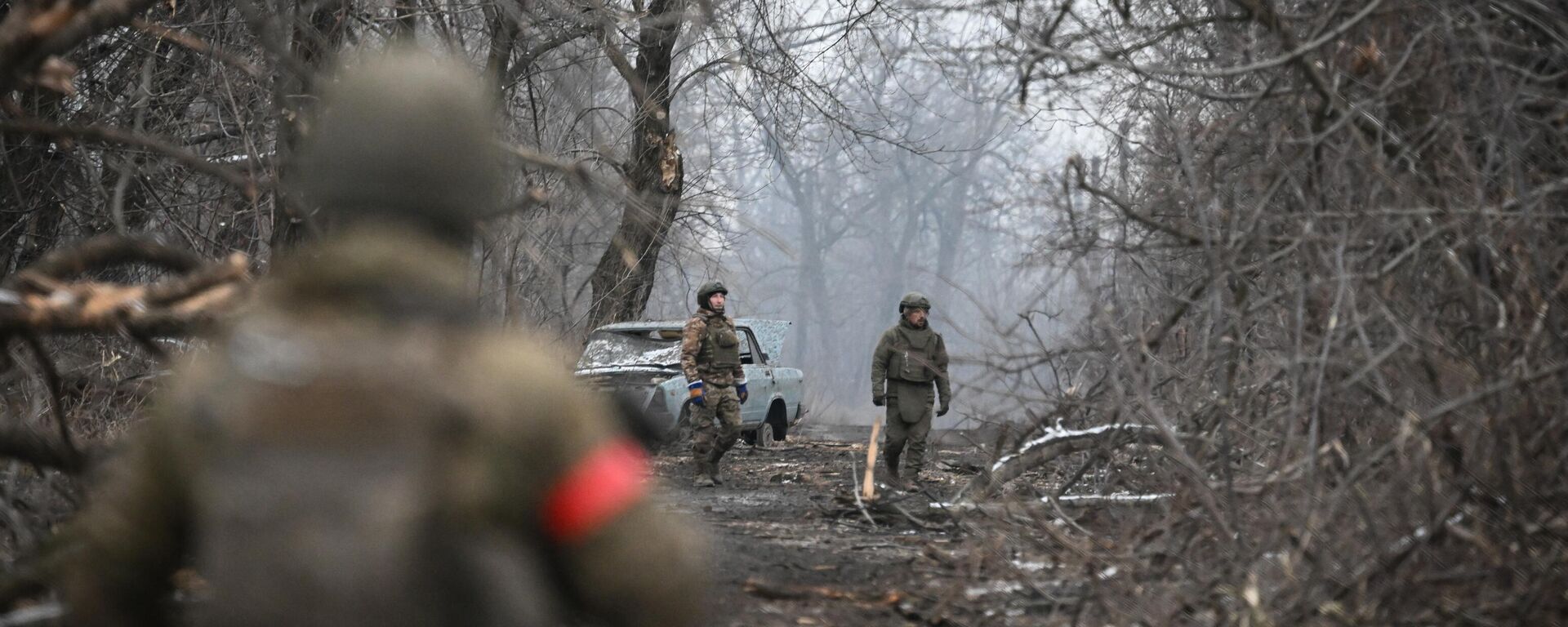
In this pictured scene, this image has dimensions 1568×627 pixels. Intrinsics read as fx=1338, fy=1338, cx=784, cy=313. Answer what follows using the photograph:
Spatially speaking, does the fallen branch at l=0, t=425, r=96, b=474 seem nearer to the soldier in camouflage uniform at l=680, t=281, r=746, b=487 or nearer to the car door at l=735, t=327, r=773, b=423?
the soldier in camouflage uniform at l=680, t=281, r=746, b=487

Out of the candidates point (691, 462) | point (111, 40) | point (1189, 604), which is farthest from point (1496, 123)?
point (691, 462)

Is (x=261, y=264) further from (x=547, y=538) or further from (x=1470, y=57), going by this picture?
(x=547, y=538)

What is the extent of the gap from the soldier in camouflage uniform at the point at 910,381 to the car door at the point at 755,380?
4.10 m

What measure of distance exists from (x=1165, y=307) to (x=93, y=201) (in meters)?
7.99

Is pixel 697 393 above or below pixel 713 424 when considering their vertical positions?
above

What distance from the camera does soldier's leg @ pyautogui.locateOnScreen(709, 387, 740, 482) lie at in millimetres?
13289

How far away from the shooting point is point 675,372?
1559cm

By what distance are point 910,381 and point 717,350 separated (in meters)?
2.04

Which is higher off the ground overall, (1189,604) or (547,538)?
(547,538)

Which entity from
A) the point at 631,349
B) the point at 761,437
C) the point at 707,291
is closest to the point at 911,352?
the point at 707,291

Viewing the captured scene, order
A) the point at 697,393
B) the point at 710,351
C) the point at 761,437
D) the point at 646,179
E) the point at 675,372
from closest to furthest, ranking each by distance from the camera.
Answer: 1. the point at 697,393
2. the point at 710,351
3. the point at 675,372
4. the point at 646,179
5. the point at 761,437

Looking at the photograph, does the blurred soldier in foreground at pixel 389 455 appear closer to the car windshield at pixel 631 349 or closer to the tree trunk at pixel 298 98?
the tree trunk at pixel 298 98

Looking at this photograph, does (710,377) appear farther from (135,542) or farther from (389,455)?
(389,455)

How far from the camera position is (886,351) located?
12961 mm
